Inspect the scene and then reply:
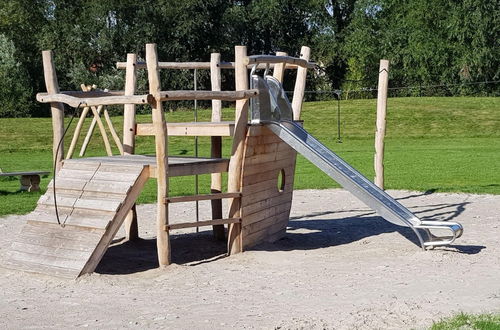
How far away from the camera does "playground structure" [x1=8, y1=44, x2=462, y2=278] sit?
8.60 metres

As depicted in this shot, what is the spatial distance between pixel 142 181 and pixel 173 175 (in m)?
0.33

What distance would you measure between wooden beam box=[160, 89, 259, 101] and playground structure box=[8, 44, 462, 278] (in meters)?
0.01

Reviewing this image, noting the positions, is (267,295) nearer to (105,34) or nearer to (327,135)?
(327,135)

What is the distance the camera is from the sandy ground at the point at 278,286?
6.76 m

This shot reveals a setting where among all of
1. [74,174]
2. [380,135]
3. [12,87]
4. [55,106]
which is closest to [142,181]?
[74,174]

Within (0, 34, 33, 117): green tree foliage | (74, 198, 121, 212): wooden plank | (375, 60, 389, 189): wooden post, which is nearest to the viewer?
(74, 198, 121, 212): wooden plank

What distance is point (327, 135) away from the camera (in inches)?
1283

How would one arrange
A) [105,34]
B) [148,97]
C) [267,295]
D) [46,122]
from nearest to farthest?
[267,295], [148,97], [46,122], [105,34]

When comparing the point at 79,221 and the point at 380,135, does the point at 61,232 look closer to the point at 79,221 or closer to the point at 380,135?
the point at 79,221

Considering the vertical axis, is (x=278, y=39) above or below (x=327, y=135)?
above

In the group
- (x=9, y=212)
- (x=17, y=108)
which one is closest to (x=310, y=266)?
(x=9, y=212)

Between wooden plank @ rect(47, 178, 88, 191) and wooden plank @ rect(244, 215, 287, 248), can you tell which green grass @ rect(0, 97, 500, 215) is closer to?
wooden plank @ rect(47, 178, 88, 191)

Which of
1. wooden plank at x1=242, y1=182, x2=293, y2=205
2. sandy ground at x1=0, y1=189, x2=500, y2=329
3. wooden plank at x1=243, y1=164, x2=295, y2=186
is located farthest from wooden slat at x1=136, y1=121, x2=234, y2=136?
sandy ground at x1=0, y1=189, x2=500, y2=329

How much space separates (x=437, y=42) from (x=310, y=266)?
1698 inches
